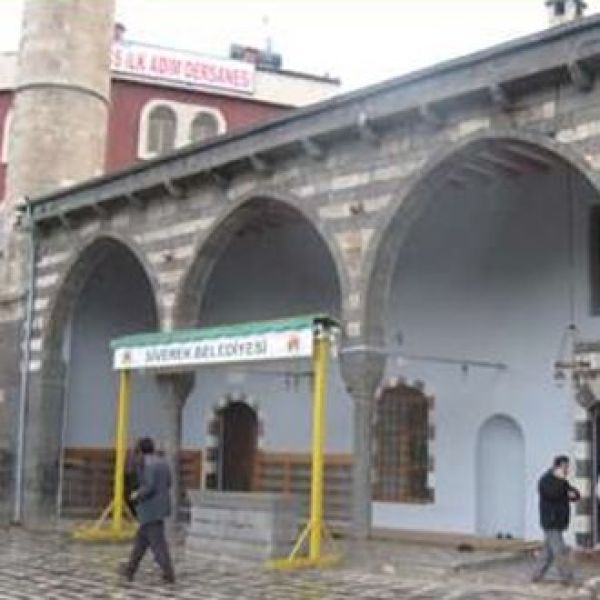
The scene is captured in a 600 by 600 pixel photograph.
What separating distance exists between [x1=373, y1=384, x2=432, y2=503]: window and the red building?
40.7 ft

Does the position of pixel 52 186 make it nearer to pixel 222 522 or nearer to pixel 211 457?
pixel 211 457

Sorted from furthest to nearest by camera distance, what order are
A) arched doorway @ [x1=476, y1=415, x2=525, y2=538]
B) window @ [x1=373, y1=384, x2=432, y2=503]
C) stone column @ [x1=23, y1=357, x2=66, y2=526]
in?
stone column @ [x1=23, y1=357, x2=66, y2=526] → window @ [x1=373, y1=384, x2=432, y2=503] → arched doorway @ [x1=476, y1=415, x2=525, y2=538]

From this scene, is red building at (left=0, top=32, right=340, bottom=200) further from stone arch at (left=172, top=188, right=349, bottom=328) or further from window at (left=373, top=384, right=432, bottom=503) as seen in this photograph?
window at (left=373, top=384, right=432, bottom=503)

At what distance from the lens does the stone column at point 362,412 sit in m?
13.2

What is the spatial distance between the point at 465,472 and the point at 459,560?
11.9 feet

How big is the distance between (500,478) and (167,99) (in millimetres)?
16083

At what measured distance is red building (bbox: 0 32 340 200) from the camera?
28.7 metres

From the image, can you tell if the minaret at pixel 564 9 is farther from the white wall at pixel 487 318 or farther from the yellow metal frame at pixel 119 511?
the yellow metal frame at pixel 119 511

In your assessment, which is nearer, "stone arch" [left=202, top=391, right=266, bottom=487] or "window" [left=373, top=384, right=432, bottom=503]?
"window" [left=373, top=384, right=432, bottom=503]

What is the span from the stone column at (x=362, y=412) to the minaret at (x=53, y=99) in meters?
9.20

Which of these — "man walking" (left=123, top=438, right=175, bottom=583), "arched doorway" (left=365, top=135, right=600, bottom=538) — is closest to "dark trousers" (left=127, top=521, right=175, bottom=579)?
"man walking" (left=123, top=438, right=175, bottom=583)

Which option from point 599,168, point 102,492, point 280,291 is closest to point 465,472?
point 280,291

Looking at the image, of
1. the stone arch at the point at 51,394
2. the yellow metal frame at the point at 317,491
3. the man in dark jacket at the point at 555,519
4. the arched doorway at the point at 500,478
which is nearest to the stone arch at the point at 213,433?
the stone arch at the point at 51,394

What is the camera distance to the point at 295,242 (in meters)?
19.6
